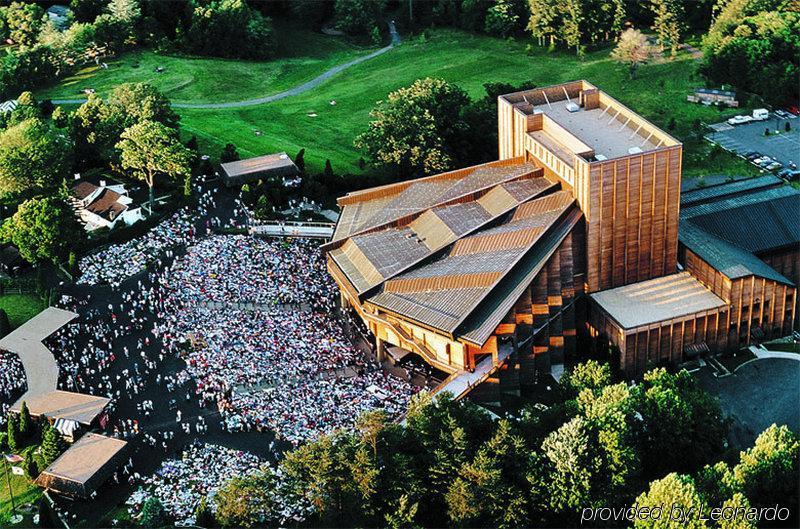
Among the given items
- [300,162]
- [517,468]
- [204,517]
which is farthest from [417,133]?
[204,517]

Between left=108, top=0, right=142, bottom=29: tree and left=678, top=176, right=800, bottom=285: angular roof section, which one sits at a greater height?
left=108, top=0, right=142, bottom=29: tree

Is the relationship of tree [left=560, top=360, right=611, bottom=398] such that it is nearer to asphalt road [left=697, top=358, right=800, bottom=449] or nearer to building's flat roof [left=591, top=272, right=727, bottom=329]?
building's flat roof [left=591, top=272, right=727, bottom=329]

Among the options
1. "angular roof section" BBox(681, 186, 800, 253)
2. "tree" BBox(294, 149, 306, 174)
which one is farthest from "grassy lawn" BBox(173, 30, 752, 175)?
"angular roof section" BBox(681, 186, 800, 253)

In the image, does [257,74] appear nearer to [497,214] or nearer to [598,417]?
[497,214]

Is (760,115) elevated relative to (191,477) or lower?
lower

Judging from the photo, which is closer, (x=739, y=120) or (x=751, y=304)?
(x=751, y=304)

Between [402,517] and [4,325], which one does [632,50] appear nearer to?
[4,325]
